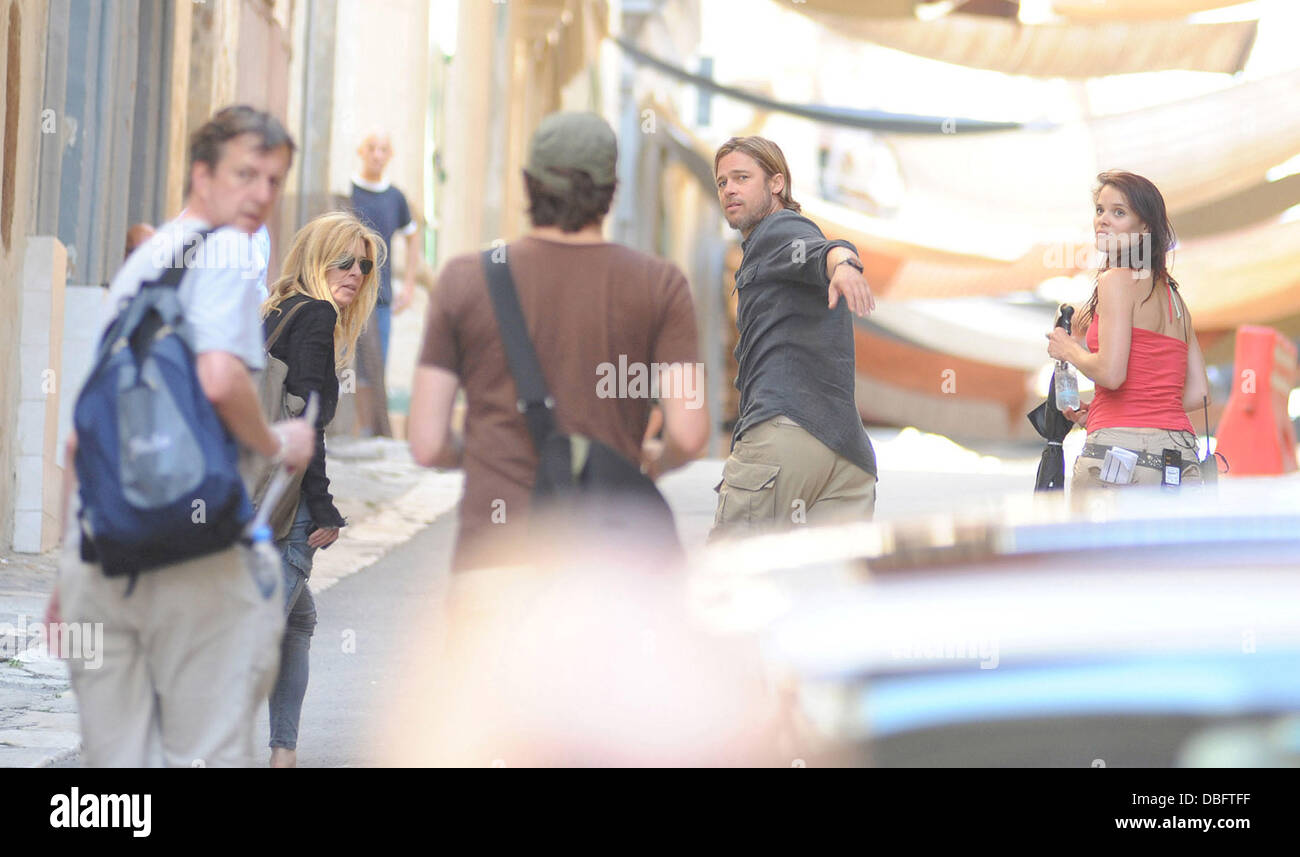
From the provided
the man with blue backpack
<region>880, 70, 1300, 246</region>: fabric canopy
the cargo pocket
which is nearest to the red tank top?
the cargo pocket

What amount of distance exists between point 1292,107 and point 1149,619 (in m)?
29.9

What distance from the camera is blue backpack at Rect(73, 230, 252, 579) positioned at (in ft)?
9.84

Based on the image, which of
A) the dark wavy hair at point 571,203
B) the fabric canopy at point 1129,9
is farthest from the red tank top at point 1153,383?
the fabric canopy at point 1129,9

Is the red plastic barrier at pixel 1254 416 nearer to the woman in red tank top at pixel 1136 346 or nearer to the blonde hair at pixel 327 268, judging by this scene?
the woman in red tank top at pixel 1136 346

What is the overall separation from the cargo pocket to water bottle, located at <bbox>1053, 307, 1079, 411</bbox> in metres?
1.13

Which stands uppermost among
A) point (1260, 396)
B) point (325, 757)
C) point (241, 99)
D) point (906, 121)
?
point (906, 121)

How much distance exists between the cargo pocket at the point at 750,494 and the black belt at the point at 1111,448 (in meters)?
0.90

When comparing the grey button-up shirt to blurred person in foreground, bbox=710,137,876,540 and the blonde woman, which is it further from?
the blonde woman

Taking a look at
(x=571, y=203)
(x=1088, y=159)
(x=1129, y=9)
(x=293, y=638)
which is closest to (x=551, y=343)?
(x=571, y=203)

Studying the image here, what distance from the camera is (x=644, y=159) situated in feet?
117

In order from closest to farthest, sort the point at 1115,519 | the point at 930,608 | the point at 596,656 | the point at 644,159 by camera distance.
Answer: the point at 930,608 < the point at 1115,519 < the point at 596,656 < the point at 644,159

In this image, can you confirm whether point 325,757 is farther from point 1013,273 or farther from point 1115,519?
point 1013,273

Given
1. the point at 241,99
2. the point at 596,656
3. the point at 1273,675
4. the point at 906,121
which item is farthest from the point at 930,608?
the point at 906,121
